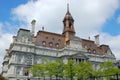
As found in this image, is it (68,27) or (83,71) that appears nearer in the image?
(83,71)

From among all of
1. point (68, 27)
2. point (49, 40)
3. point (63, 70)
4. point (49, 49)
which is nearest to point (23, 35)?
point (49, 40)

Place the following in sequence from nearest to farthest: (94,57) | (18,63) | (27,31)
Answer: (18,63) < (27,31) < (94,57)

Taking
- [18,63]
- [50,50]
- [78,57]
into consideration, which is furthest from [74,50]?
[18,63]

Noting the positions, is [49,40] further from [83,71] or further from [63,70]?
[83,71]

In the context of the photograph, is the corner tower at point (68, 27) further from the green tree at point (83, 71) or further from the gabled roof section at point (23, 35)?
the green tree at point (83, 71)

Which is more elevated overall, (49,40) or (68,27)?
(68,27)

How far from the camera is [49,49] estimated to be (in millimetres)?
62969

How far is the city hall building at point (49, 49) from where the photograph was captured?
57.2 metres

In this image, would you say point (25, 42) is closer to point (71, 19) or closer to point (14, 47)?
point (14, 47)

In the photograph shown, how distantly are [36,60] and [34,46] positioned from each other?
4220 millimetres

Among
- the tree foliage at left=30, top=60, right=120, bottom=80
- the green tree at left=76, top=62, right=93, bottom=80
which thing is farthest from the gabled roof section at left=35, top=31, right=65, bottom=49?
the green tree at left=76, top=62, right=93, bottom=80

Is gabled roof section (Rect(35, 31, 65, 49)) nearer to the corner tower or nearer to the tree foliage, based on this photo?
the corner tower

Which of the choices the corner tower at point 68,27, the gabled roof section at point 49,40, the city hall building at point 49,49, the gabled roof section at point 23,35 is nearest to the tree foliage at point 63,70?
the city hall building at point 49,49

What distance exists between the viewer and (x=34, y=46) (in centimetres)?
6031
